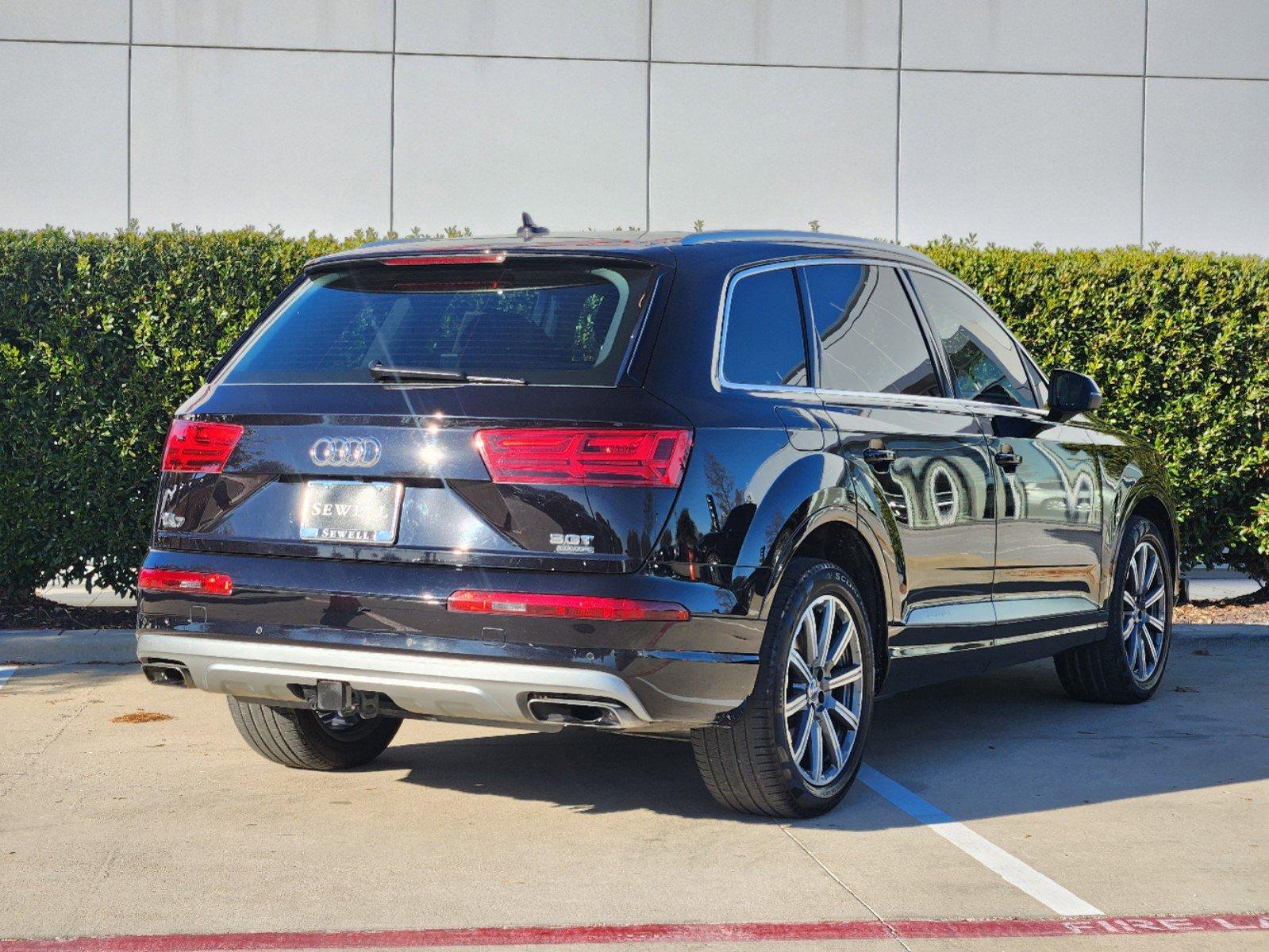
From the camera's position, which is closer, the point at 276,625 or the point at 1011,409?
the point at 276,625

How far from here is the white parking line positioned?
4508 millimetres

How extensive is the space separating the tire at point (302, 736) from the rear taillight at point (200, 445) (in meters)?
1.04

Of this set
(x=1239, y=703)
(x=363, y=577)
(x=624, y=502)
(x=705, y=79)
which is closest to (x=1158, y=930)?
(x=624, y=502)

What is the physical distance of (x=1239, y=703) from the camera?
7.77m

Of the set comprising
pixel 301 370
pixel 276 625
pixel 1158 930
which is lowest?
pixel 1158 930

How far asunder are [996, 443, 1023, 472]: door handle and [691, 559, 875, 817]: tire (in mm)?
→ 1113

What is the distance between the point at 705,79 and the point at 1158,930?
1012 cm

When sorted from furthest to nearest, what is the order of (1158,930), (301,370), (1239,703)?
(1239,703) < (301,370) < (1158,930)

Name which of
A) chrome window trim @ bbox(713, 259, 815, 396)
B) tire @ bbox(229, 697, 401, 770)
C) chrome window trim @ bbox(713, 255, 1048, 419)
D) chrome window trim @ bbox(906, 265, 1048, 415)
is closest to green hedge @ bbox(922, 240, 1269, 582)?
chrome window trim @ bbox(906, 265, 1048, 415)

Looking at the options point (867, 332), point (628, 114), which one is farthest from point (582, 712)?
point (628, 114)

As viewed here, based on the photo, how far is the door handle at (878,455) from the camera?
5.52 meters

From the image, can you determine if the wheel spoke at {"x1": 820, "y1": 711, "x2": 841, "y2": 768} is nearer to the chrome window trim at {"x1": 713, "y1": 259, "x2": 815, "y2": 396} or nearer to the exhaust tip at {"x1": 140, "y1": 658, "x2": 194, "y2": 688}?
the chrome window trim at {"x1": 713, "y1": 259, "x2": 815, "y2": 396}

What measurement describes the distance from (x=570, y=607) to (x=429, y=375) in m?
0.85

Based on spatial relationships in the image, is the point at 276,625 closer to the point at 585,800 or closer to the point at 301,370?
the point at 301,370
